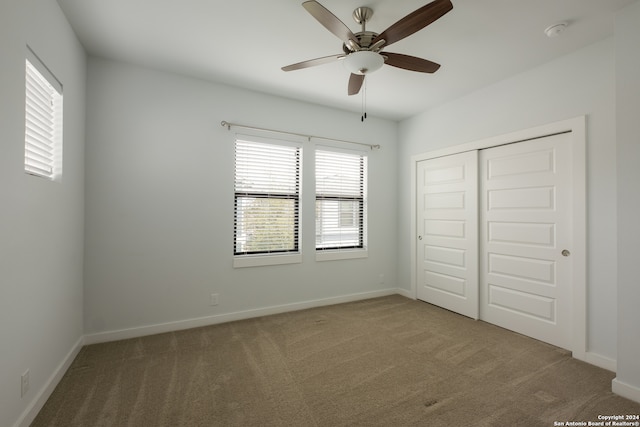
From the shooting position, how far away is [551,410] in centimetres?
187

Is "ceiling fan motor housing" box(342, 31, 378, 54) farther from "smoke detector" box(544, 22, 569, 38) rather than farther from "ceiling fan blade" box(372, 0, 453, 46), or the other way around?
"smoke detector" box(544, 22, 569, 38)

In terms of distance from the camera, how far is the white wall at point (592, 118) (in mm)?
2381

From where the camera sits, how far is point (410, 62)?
7.24 ft

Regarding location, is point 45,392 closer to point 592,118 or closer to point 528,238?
point 528,238

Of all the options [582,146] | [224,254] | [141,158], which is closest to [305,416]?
[224,254]

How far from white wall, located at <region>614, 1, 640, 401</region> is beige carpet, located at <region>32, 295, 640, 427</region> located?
0.31 metres

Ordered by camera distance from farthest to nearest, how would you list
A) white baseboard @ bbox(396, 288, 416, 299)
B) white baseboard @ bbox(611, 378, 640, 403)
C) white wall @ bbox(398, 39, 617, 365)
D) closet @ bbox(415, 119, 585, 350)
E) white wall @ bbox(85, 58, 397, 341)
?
1. white baseboard @ bbox(396, 288, 416, 299)
2. white wall @ bbox(85, 58, 397, 341)
3. closet @ bbox(415, 119, 585, 350)
4. white wall @ bbox(398, 39, 617, 365)
5. white baseboard @ bbox(611, 378, 640, 403)

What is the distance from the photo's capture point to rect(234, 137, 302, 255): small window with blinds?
3.50m

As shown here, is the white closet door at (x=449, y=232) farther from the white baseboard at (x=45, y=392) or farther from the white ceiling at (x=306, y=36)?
the white baseboard at (x=45, y=392)

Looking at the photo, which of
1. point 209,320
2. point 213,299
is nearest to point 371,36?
point 213,299

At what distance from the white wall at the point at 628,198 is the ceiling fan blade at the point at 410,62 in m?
1.35

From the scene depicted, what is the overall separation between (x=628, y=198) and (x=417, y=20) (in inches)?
79.2

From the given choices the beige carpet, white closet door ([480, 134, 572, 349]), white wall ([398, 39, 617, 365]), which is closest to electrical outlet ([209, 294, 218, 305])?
the beige carpet

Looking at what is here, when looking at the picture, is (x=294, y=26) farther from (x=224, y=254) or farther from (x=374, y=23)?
(x=224, y=254)
